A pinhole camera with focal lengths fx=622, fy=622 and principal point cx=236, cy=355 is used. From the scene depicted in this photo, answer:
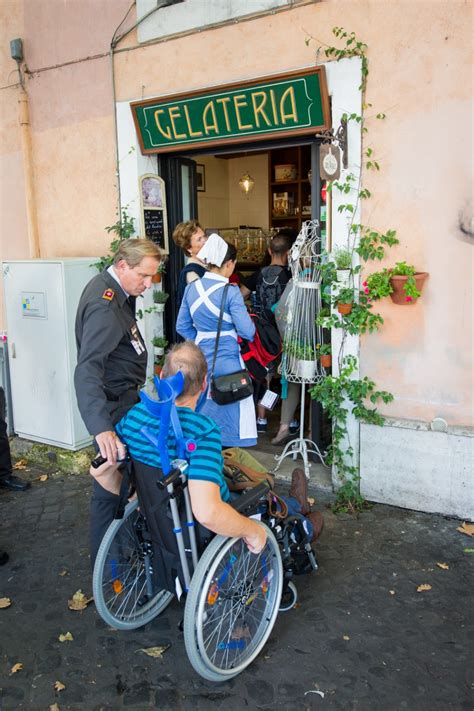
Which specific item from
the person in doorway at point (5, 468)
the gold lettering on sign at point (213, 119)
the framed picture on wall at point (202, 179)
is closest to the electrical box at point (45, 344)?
the person in doorway at point (5, 468)

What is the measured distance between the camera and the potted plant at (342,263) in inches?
159

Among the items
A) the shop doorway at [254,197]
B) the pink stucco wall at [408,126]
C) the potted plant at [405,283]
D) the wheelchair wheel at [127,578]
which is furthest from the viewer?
the shop doorway at [254,197]

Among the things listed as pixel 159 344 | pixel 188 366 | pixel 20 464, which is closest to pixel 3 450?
pixel 20 464

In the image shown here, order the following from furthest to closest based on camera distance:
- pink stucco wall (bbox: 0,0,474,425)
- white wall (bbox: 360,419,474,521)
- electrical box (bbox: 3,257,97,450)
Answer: electrical box (bbox: 3,257,97,450)
white wall (bbox: 360,419,474,521)
pink stucco wall (bbox: 0,0,474,425)

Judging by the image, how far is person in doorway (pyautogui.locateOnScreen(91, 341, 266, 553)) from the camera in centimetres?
237

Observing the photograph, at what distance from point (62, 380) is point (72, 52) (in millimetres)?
2803

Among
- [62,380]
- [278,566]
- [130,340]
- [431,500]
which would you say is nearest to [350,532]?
[431,500]

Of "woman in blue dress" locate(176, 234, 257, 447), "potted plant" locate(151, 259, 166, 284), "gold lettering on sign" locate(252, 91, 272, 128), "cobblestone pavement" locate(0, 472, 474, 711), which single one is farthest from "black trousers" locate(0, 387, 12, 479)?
"gold lettering on sign" locate(252, 91, 272, 128)

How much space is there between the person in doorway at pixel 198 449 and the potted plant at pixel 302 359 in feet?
A: 5.98

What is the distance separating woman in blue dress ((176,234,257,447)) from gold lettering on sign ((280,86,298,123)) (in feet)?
3.19

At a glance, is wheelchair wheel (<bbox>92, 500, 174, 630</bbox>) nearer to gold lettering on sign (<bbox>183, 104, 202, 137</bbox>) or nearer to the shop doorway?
gold lettering on sign (<bbox>183, 104, 202, 137</bbox>)

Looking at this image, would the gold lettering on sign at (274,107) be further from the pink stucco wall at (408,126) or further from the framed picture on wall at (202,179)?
the framed picture on wall at (202,179)

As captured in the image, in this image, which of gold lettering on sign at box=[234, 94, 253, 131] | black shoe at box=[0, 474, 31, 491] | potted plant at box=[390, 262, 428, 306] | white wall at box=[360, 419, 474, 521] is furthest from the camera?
black shoe at box=[0, 474, 31, 491]

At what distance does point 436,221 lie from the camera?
3.79 m
